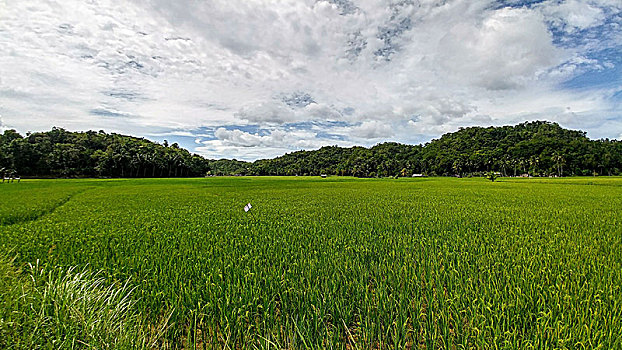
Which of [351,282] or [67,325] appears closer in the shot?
[67,325]

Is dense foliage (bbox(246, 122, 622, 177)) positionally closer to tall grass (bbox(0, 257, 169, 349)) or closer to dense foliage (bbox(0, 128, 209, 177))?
dense foliage (bbox(0, 128, 209, 177))

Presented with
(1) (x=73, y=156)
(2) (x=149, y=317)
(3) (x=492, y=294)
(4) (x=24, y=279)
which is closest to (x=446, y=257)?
(3) (x=492, y=294)

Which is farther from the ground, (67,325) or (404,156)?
(404,156)

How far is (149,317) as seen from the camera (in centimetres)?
346

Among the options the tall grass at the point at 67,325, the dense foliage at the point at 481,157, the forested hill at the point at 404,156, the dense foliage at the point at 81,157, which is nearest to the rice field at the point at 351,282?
the tall grass at the point at 67,325

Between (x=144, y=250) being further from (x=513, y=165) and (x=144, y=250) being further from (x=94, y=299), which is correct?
(x=513, y=165)

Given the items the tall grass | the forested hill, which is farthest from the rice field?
the forested hill

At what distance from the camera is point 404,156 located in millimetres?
106500

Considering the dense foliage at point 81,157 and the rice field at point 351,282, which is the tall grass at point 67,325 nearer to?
the rice field at point 351,282

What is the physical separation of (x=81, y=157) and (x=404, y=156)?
9663cm

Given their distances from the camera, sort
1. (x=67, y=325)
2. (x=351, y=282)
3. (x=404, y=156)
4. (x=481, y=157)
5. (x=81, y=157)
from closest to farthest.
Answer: (x=67, y=325)
(x=351, y=282)
(x=81, y=157)
(x=481, y=157)
(x=404, y=156)

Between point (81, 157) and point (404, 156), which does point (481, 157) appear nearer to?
point (404, 156)

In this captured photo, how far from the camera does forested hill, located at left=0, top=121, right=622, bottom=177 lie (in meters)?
71.4

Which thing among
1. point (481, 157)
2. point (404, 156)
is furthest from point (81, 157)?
point (481, 157)
